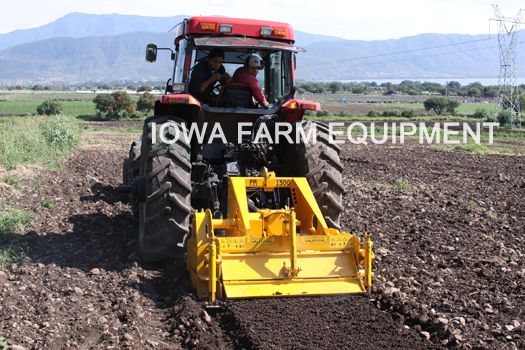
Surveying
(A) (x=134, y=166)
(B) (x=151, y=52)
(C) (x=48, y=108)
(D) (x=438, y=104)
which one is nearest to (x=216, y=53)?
(B) (x=151, y=52)

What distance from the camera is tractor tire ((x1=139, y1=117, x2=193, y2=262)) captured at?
5.10 meters

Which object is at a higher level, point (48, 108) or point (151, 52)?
point (151, 52)

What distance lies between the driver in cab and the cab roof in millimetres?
284

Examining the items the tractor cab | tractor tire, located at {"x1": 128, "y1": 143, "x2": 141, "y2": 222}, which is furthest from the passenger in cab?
tractor tire, located at {"x1": 128, "y1": 143, "x2": 141, "y2": 222}

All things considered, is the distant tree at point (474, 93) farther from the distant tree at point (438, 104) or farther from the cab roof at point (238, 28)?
the cab roof at point (238, 28)

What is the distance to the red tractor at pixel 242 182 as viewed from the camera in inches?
176

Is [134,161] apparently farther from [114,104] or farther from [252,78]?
[114,104]

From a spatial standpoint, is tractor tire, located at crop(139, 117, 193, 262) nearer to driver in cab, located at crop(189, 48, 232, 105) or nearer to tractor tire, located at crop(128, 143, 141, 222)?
driver in cab, located at crop(189, 48, 232, 105)

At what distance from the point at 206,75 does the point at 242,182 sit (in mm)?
1724

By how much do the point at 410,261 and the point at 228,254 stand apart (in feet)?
7.78

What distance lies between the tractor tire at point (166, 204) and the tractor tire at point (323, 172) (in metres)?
1.25

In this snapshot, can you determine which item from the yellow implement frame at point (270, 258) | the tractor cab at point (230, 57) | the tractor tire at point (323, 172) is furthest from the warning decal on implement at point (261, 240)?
the tractor cab at point (230, 57)

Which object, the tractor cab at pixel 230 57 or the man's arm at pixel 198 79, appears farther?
the man's arm at pixel 198 79

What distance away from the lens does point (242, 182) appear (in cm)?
512
